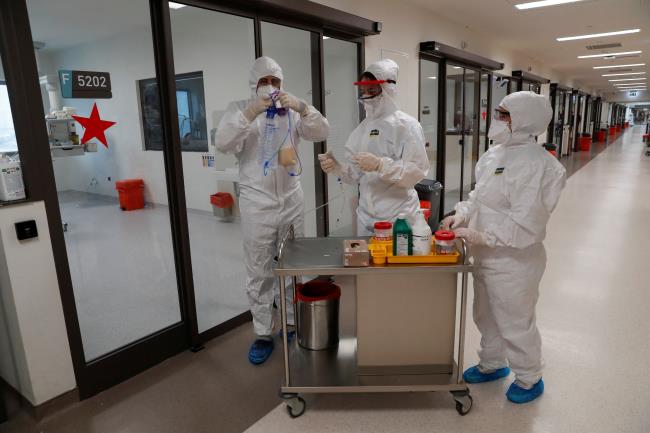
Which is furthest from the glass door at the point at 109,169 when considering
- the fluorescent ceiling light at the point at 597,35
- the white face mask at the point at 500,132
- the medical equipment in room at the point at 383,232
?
the fluorescent ceiling light at the point at 597,35

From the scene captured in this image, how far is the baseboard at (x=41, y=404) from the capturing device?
2.03 m

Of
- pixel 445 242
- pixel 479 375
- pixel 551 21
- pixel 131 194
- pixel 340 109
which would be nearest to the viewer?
pixel 445 242

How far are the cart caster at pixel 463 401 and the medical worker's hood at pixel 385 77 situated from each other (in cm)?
152

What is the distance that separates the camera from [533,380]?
80.7 inches

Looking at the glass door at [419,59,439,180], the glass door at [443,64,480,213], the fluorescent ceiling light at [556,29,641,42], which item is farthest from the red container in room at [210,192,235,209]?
the fluorescent ceiling light at [556,29,641,42]

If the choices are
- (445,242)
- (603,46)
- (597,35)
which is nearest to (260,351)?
(445,242)

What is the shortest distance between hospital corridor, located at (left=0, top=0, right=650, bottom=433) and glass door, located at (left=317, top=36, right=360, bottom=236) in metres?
0.35

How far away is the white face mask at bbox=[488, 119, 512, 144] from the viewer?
1977 millimetres

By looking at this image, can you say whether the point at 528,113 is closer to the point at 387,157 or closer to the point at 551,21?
the point at 387,157

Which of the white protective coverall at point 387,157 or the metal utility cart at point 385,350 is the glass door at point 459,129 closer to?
the white protective coverall at point 387,157

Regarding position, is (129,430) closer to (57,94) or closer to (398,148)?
(57,94)

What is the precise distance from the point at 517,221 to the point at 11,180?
223 centimetres

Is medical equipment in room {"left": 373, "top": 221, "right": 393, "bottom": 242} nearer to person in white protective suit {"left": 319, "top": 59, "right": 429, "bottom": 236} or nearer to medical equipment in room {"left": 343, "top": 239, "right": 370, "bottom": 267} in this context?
medical equipment in room {"left": 343, "top": 239, "right": 370, "bottom": 267}

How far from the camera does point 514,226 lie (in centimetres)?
183
